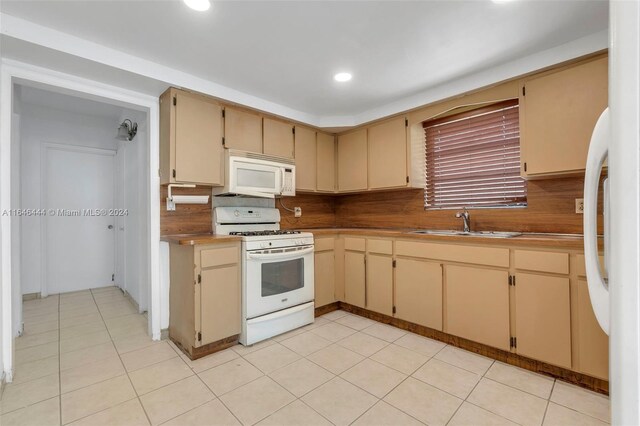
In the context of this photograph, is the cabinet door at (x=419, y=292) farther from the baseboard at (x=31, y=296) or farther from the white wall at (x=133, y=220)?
the baseboard at (x=31, y=296)

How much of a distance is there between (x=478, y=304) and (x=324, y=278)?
156 centimetres

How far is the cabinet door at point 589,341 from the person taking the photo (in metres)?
1.86

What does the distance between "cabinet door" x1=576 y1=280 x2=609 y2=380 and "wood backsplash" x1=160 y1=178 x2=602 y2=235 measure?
61 centimetres

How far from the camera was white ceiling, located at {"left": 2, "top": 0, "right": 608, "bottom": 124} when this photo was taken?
5.95 feet

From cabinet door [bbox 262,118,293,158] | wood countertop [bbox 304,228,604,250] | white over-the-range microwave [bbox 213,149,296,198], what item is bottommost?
wood countertop [bbox 304,228,604,250]

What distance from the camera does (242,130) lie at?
3076 millimetres

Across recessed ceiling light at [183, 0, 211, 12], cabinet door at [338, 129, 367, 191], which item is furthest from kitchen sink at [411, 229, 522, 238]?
recessed ceiling light at [183, 0, 211, 12]

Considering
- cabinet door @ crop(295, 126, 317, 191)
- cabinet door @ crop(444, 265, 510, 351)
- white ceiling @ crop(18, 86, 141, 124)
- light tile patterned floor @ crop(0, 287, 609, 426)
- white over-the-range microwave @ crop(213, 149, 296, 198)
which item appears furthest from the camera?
cabinet door @ crop(295, 126, 317, 191)

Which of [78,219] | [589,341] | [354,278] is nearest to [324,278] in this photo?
[354,278]

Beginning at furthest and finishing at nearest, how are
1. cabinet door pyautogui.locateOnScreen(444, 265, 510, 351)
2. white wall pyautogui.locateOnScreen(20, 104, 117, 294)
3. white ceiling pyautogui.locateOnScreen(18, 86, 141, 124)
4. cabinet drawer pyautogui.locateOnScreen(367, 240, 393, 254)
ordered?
white wall pyautogui.locateOnScreen(20, 104, 117, 294)
white ceiling pyautogui.locateOnScreen(18, 86, 141, 124)
cabinet drawer pyautogui.locateOnScreen(367, 240, 393, 254)
cabinet door pyautogui.locateOnScreen(444, 265, 510, 351)

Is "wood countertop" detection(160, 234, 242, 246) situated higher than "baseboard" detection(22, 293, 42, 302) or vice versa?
"wood countertop" detection(160, 234, 242, 246)

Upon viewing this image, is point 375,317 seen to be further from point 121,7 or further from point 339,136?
point 121,7

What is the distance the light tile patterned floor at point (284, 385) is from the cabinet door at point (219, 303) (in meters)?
0.20

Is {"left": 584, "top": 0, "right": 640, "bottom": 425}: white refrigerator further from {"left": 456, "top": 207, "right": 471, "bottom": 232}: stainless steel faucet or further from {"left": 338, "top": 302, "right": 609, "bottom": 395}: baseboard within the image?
{"left": 456, "top": 207, "right": 471, "bottom": 232}: stainless steel faucet
